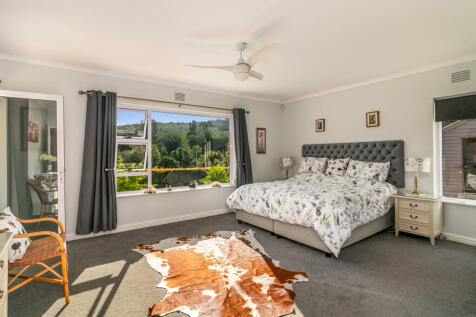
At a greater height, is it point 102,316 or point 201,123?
point 201,123

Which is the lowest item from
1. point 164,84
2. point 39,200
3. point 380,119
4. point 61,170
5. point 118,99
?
point 39,200

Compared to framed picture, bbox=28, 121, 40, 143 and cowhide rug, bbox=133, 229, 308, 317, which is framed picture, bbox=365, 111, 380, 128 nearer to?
cowhide rug, bbox=133, 229, 308, 317

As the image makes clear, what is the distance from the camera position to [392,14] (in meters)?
2.38

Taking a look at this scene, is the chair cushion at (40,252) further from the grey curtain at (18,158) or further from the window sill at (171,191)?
the window sill at (171,191)

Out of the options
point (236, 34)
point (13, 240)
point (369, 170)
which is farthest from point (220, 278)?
point (369, 170)

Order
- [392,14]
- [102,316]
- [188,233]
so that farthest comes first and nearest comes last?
[188,233]
[392,14]
[102,316]

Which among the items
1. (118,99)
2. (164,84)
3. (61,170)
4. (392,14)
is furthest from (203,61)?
(61,170)

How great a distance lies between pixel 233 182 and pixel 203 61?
2.71 metres

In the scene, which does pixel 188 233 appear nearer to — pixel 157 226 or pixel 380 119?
pixel 157 226

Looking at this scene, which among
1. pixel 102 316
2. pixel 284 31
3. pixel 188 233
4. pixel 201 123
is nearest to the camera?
pixel 102 316

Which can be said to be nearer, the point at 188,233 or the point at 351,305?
the point at 351,305

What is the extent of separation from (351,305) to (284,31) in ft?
8.86

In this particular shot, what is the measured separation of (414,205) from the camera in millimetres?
3492

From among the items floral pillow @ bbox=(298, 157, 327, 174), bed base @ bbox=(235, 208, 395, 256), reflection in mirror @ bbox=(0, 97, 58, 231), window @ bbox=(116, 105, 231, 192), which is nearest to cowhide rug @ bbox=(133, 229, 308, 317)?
bed base @ bbox=(235, 208, 395, 256)
